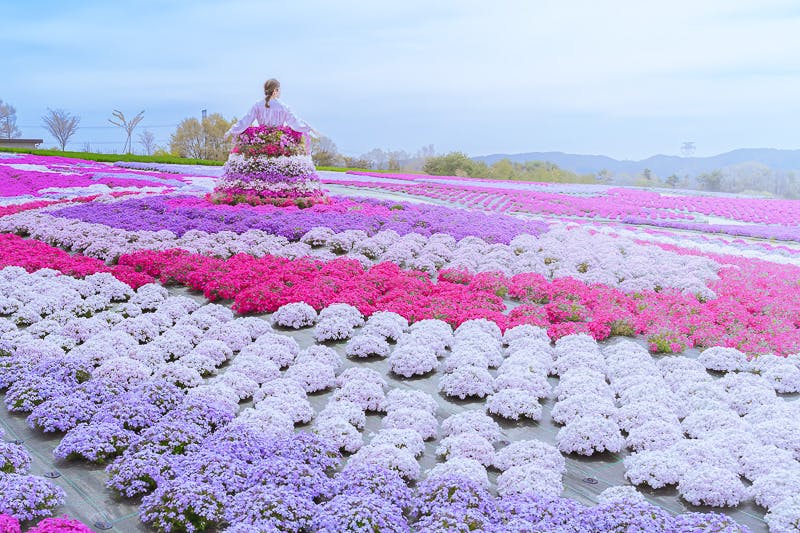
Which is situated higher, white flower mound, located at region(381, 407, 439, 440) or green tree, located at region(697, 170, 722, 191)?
green tree, located at region(697, 170, 722, 191)

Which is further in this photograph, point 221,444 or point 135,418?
point 135,418

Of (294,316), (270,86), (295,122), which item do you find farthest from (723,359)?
(270,86)

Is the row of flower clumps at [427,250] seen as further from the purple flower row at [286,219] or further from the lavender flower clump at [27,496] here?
the lavender flower clump at [27,496]

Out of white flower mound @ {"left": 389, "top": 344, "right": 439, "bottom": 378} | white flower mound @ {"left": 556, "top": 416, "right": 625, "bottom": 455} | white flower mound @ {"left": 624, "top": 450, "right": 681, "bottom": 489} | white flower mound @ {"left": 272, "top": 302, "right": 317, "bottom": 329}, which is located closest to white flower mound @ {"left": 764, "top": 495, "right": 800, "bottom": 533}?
white flower mound @ {"left": 624, "top": 450, "right": 681, "bottom": 489}

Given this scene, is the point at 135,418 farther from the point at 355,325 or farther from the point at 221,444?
the point at 355,325

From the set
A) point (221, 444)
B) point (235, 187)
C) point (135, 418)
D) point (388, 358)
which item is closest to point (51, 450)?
point (135, 418)

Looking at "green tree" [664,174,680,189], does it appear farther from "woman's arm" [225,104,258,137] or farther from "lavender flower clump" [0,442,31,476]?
"lavender flower clump" [0,442,31,476]

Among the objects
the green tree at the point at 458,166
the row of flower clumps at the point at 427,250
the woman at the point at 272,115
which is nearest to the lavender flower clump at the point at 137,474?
the row of flower clumps at the point at 427,250

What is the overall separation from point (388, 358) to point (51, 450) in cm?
412

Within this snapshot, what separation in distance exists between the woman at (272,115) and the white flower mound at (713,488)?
17.3 meters

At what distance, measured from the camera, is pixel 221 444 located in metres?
5.95

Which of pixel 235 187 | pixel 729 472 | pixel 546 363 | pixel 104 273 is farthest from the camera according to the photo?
pixel 235 187

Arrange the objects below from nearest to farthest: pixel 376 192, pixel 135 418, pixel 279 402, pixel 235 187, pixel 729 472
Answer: pixel 729 472
pixel 135 418
pixel 279 402
pixel 235 187
pixel 376 192

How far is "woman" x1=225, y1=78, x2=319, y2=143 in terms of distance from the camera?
2081 centimetres
